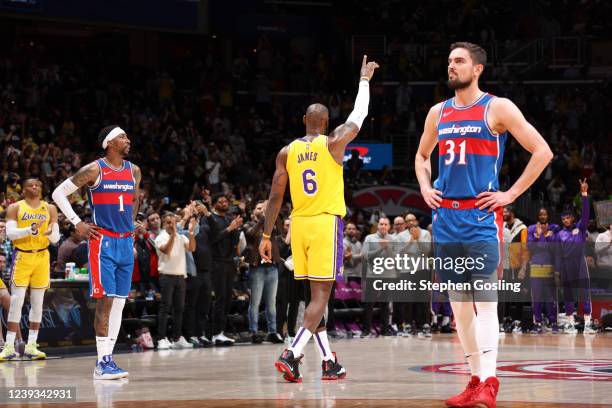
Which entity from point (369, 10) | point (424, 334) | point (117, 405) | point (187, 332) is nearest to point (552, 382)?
point (117, 405)

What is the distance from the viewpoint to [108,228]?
36.2 ft

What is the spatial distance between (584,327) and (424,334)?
2.98m

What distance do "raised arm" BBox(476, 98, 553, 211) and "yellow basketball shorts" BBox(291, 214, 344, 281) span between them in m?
2.77

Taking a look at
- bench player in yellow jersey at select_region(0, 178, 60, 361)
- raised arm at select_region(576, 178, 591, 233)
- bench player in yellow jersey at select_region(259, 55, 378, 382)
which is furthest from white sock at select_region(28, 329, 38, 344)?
raised arm at select_region(576, 178, 591, 233)

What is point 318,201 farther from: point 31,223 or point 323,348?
point 31,223

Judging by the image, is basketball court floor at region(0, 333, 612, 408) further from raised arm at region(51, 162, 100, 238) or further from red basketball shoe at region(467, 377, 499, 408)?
raised arm at region(51, 162, 100, 238)

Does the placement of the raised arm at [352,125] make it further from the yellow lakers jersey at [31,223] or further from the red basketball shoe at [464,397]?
the yellow lakers jersey at [31,223]

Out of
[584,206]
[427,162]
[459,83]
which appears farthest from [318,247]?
[584,206]

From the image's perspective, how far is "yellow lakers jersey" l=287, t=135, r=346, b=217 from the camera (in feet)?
33.4

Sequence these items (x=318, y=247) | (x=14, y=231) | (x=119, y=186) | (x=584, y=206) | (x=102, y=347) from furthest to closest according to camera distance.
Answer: (x=584, y=206)
(x=14, y=231)
(x=119, y=186)
(x=102, y=347)
(x=318, y=247)

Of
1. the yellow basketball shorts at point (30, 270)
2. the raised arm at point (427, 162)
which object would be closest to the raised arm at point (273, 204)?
the raised arm at point (427, 162)

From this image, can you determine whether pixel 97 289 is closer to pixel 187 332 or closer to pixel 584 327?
pixel 187 332

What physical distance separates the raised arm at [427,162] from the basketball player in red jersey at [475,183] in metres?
0.01

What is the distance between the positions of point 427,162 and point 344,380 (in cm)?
286
